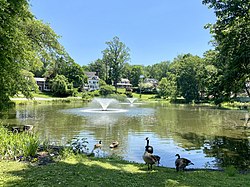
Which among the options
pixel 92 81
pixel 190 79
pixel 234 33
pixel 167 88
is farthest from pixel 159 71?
pixel 234 33

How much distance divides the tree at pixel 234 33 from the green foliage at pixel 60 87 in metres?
66.9

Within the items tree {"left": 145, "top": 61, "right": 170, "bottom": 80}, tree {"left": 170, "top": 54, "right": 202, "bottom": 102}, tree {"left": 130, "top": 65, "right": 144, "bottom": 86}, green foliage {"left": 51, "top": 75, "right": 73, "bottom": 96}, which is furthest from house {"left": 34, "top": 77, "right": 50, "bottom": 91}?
tree {"left": 145, "top": 61, "right": 170, "bottom": 80}

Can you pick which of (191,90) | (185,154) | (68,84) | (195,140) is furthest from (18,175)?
(68,84)

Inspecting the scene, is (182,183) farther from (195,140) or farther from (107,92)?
(107,92)

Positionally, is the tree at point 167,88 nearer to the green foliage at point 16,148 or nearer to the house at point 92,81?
the house at point 92,81

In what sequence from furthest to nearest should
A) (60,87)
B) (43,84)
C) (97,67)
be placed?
(97,67) < (43,84) < (60,87)

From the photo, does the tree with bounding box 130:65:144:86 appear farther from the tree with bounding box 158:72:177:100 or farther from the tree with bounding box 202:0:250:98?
the tree with bounding box 202:0:250:98

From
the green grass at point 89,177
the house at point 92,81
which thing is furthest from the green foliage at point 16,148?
the house at point 92,81

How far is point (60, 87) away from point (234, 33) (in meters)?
69.0

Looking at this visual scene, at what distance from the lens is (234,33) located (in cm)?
1446

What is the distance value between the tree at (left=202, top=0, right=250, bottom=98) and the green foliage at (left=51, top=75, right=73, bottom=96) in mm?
66875

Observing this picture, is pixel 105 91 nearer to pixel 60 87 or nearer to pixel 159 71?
pixel 60 87

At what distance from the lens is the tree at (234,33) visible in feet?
46.0

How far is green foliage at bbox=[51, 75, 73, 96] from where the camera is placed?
7812cm
